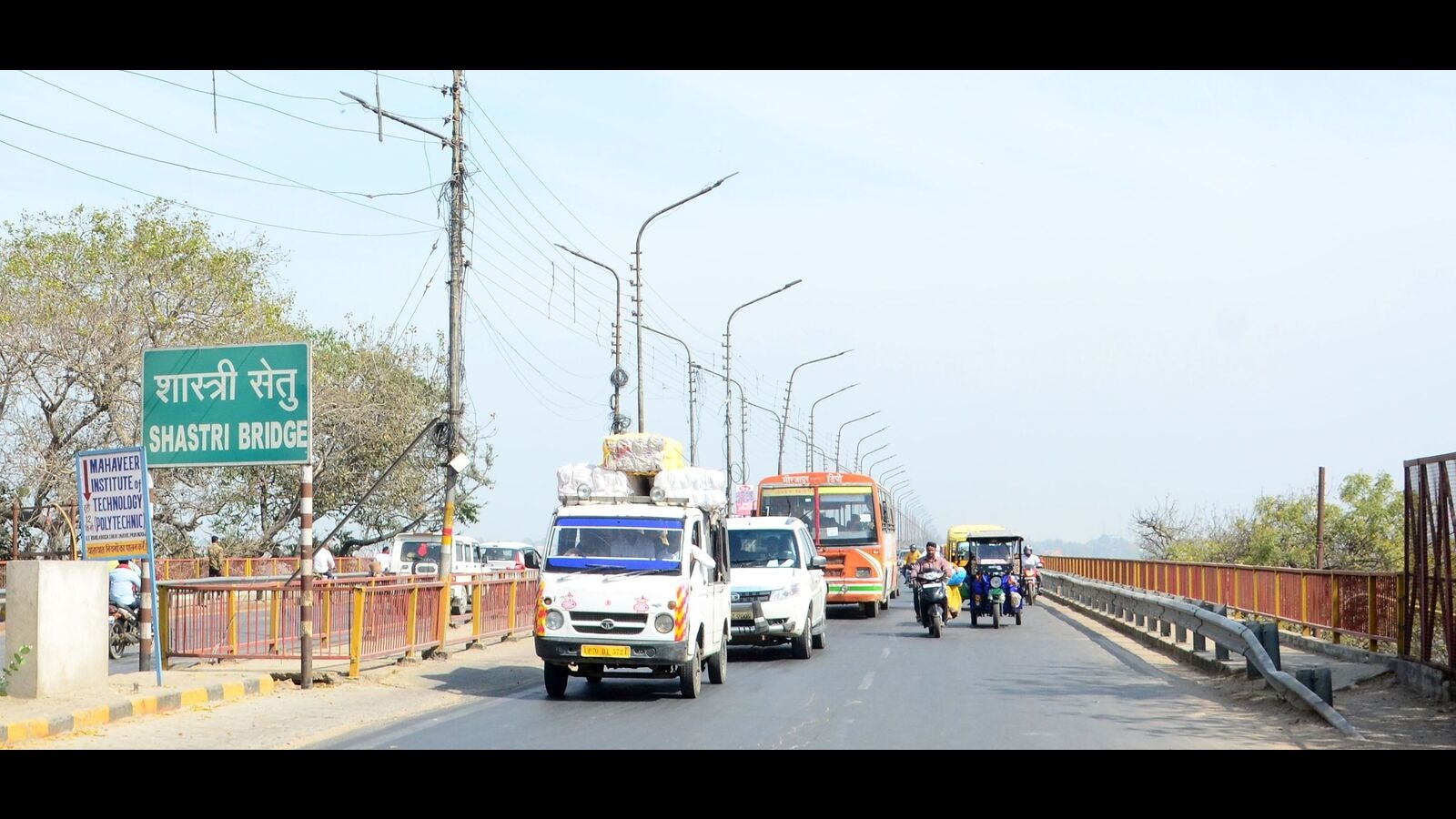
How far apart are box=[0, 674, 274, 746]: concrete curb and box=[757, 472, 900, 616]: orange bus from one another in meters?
19.1

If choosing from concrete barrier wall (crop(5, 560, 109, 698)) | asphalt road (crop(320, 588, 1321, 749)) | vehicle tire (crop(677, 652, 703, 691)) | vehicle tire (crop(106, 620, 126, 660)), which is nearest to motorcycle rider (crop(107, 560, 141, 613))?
vehicle tire (crop(106, 620, 126, 660))

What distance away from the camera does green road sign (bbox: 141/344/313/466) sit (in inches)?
725

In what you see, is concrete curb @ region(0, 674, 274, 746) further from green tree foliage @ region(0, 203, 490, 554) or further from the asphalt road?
green tree foliage @ region(0, 203, 490, 554)

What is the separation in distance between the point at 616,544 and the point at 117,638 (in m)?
12.4

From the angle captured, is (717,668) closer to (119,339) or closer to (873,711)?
(873,711)

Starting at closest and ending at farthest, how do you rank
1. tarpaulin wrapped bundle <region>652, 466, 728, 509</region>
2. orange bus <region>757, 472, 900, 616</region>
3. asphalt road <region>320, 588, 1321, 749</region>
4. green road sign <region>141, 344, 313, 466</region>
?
asphalt road <region>320, 588, 1321, 749</region> < green road sign <region>141, 344, 313, 466</region> < tarpaulin wrapped bundle <region>652, 466, 728, 509</region> < orange bus <region>757, 472, 900, 616</region>

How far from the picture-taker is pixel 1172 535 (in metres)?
67.5

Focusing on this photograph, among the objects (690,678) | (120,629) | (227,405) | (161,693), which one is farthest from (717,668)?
(120,629)

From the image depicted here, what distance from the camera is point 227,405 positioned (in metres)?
18.6

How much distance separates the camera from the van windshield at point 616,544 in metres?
17.5

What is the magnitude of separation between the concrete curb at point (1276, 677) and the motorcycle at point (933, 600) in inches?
144
